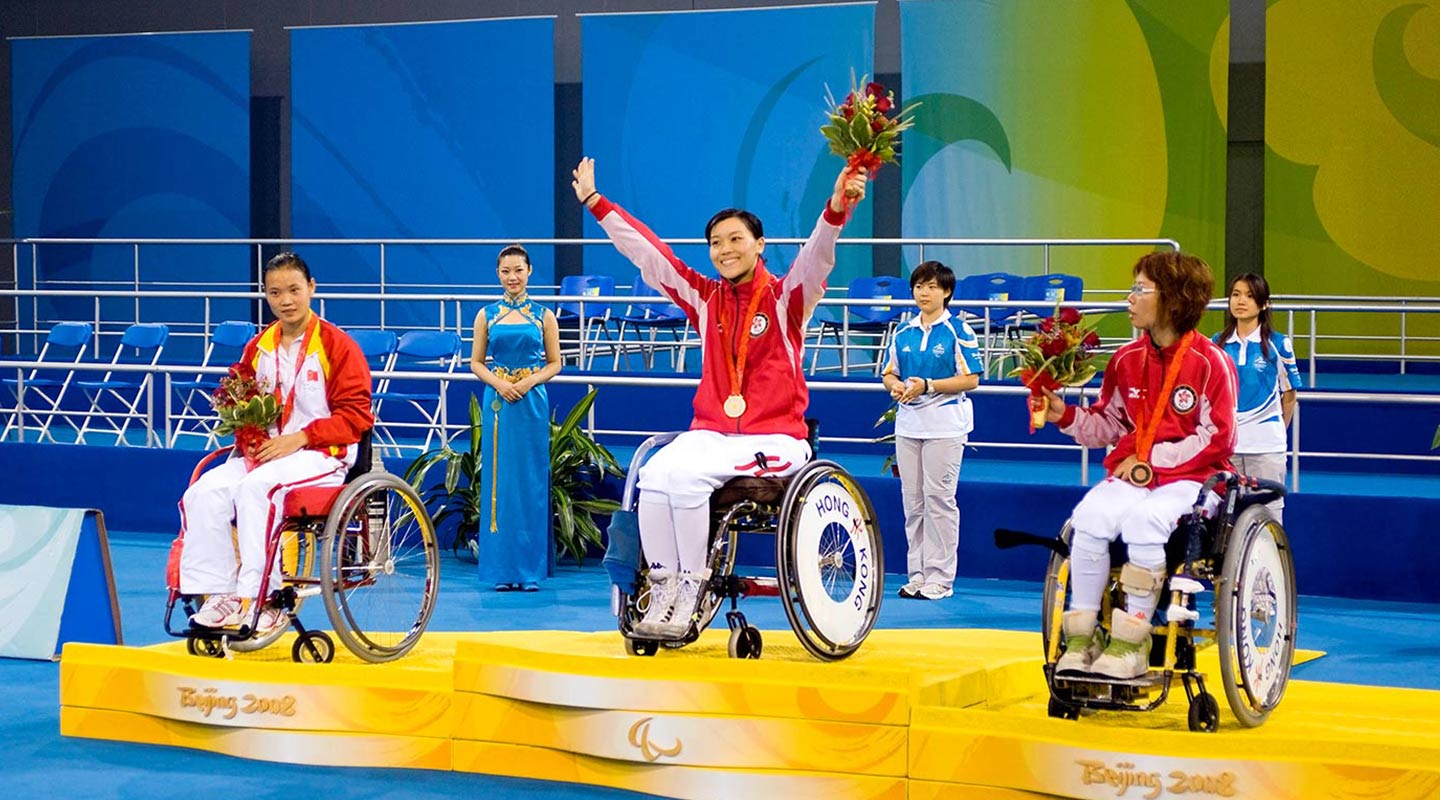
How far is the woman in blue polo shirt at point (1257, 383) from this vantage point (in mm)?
6496

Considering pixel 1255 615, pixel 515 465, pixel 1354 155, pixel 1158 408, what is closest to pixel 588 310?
pixel 515 465

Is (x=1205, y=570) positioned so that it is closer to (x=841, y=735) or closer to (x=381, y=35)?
(x=841, y=735)

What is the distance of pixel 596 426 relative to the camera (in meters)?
11.1

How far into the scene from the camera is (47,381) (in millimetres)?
10312

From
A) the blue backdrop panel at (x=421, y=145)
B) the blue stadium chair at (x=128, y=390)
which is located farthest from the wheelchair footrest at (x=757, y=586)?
the blue backdrop panel at (x=421, y=145)

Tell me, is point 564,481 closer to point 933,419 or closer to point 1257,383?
point 933,419

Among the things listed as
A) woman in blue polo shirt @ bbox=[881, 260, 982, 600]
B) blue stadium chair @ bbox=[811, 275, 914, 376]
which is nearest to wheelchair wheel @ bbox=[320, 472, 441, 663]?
woman in blue polo shirt @ bbox=[881, 260, 982, 600]

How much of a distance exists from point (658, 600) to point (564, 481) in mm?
3603

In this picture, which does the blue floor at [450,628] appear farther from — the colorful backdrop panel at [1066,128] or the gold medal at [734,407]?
the colorful backdrop panel at [1066,128]

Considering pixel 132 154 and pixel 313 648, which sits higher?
pixel 132 154

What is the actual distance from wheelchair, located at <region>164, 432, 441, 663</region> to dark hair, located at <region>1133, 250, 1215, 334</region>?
2183 mm

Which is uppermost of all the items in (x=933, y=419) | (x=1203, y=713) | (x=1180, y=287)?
(x=1180, y=287)

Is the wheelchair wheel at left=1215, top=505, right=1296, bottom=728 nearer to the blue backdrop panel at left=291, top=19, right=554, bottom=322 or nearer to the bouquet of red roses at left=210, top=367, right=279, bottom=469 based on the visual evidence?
the bouquet of red roses at left=210, top=367, right=279, bottom=469

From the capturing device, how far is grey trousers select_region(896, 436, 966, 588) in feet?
23.0
